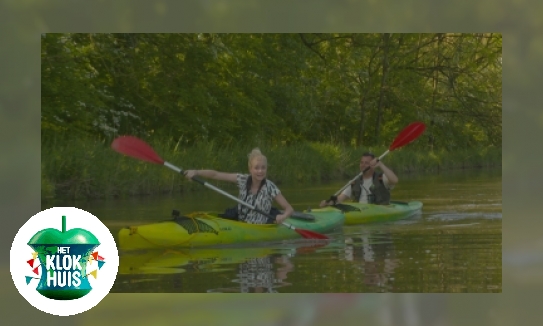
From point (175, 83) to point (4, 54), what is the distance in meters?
5.97

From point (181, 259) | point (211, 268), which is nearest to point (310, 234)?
point (181, 259)

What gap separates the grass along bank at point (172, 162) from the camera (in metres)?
12.7

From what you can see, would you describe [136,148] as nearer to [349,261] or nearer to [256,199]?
[256,199]

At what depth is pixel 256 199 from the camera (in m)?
8.43

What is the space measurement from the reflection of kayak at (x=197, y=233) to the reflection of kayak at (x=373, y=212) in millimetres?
1464

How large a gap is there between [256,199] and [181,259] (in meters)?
0.96

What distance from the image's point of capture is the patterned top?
837 cm

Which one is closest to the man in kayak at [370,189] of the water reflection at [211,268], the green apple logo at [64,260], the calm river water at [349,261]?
the calm river water at [349,261]

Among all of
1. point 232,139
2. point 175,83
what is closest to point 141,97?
point 175,83

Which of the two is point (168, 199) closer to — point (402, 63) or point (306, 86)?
point (306, 86)

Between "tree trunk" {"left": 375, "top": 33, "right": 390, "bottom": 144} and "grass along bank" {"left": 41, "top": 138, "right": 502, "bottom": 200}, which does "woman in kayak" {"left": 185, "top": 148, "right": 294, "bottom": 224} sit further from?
"tree trunk" {"left": 375, "top": 33, "right": 390, "bottom": 144}

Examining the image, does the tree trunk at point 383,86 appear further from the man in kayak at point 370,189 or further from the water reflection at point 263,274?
the water reflection at point 263,274

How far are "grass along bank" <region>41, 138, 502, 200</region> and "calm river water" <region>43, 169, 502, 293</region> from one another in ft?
4.20

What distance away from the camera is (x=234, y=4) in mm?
11406
